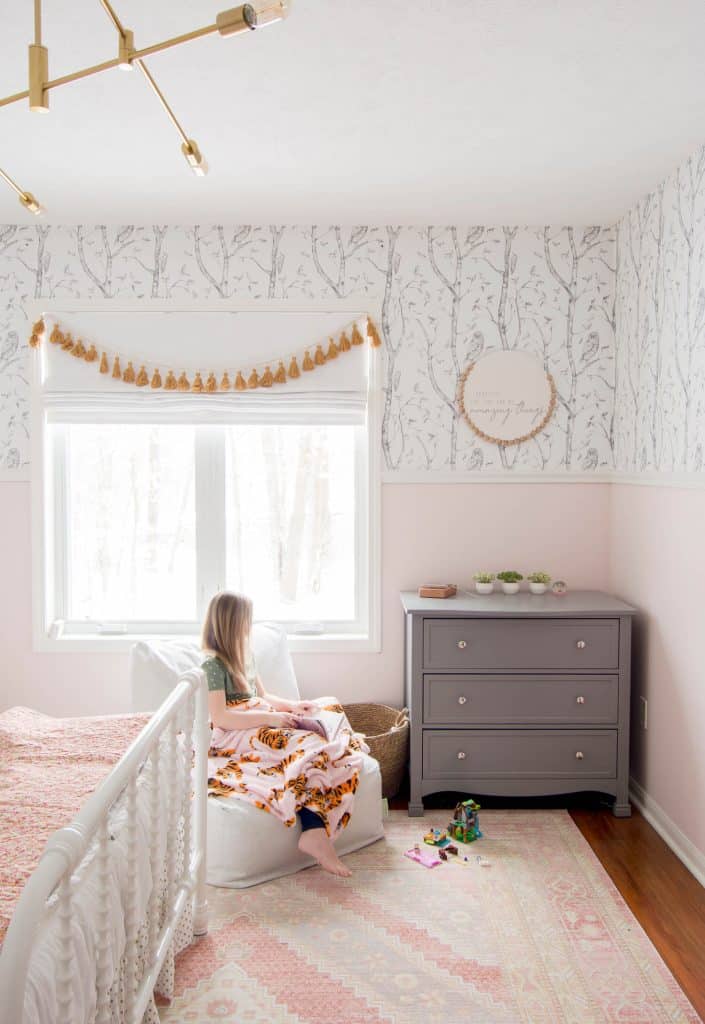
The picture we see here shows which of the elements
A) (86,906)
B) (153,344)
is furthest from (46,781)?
(153,344)

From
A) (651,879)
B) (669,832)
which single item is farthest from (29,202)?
(669,832)

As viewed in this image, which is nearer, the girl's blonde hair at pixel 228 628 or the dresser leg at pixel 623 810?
the girl's blonde hair at pixel 228 628

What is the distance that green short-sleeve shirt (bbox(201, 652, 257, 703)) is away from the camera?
113 inches

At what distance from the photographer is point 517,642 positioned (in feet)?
10.7

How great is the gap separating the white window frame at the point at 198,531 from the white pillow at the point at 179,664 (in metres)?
0.19

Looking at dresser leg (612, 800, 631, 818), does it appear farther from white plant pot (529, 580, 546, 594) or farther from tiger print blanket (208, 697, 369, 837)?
tiger print blanket (208, 697, 369, 837)

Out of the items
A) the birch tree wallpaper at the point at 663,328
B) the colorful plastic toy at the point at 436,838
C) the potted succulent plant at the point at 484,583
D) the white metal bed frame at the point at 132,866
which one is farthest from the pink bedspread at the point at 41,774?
the birch tree wallpaper at the point at 663,328

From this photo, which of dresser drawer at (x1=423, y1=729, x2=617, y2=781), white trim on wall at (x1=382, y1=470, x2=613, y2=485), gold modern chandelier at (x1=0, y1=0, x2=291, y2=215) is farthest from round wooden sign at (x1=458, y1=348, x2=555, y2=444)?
gold modern chandelier at (x1=0, y1=0, x2=291, y2=215)

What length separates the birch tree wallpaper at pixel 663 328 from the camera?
9.32 feet

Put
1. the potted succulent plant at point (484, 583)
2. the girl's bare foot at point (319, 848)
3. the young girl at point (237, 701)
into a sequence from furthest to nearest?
the potted succulent plant at point (484, 583) → the young girl at point (237, 701) → the girl's bare foot at point (319, 848)

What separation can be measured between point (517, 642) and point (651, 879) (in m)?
0.95

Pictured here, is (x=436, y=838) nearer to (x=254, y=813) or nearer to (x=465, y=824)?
(x=465, y=824)

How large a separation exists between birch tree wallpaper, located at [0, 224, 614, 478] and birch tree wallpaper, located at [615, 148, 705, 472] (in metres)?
0.17

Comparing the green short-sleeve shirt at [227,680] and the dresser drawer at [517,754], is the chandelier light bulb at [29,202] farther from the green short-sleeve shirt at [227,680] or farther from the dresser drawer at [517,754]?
the dresser drawer at [517,754]
